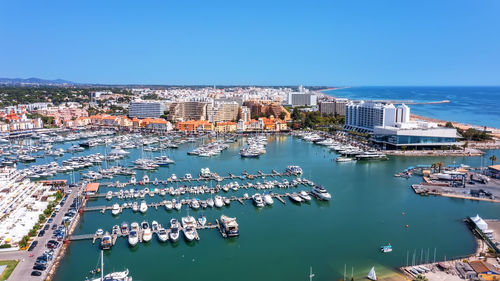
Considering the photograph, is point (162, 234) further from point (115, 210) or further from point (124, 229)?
point (115, 210)

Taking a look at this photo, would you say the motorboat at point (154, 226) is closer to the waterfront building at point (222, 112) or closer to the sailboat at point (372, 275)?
the sailboat at point (372, 275)

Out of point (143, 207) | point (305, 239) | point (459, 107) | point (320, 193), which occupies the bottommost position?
point (305, 239)

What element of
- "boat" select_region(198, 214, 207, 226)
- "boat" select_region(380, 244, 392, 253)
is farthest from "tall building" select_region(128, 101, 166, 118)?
"boat" select_region(380, 244, 392, 253)

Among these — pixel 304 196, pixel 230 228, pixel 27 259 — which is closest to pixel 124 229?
pixel 27 259

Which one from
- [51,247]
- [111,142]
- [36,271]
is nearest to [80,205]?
[51,247]

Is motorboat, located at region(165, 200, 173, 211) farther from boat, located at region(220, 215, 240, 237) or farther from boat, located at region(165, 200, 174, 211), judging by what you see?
boat, located at region(220, 215, 240, 237)

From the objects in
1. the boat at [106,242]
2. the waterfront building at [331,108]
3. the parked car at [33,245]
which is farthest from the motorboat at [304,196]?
the waterfront building at [331,108]
